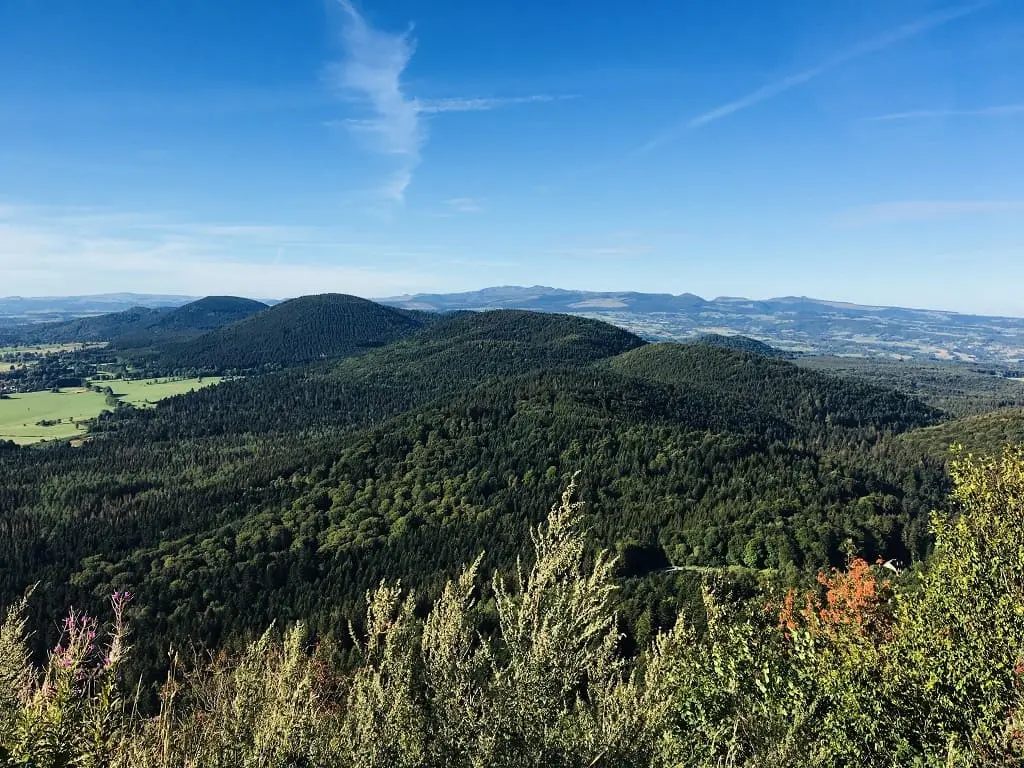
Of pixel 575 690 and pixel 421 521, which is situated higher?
pixel 575 690

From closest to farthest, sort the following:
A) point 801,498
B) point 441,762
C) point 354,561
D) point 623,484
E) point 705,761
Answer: point 441,762, point 705,761, point 801,498, point 354,561, point 623,484

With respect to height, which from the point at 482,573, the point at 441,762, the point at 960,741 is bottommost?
the point at 482,573

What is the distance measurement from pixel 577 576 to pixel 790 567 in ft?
331

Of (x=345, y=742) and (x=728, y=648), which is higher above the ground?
(x=345, y=742)

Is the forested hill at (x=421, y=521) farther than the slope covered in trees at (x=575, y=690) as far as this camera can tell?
Yes

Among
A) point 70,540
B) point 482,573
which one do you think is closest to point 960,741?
point 482,573

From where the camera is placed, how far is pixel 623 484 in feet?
523

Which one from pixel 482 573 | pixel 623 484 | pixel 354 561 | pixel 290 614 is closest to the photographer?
pixel 290 614

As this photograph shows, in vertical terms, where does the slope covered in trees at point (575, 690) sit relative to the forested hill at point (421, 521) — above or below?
above

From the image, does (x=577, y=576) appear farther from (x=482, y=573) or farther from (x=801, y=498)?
(x=801, y=498)

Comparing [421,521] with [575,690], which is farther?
[421,521]

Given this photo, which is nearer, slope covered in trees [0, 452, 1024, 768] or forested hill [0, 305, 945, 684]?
slope covered in trees [0, 452, 1024, 768]

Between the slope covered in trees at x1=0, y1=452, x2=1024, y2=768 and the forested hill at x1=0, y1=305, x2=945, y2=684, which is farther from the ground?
the slope covered in trees at x1=0, y1=452, x2=1024, y2=768

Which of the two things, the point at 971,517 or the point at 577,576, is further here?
the point at 971,517
